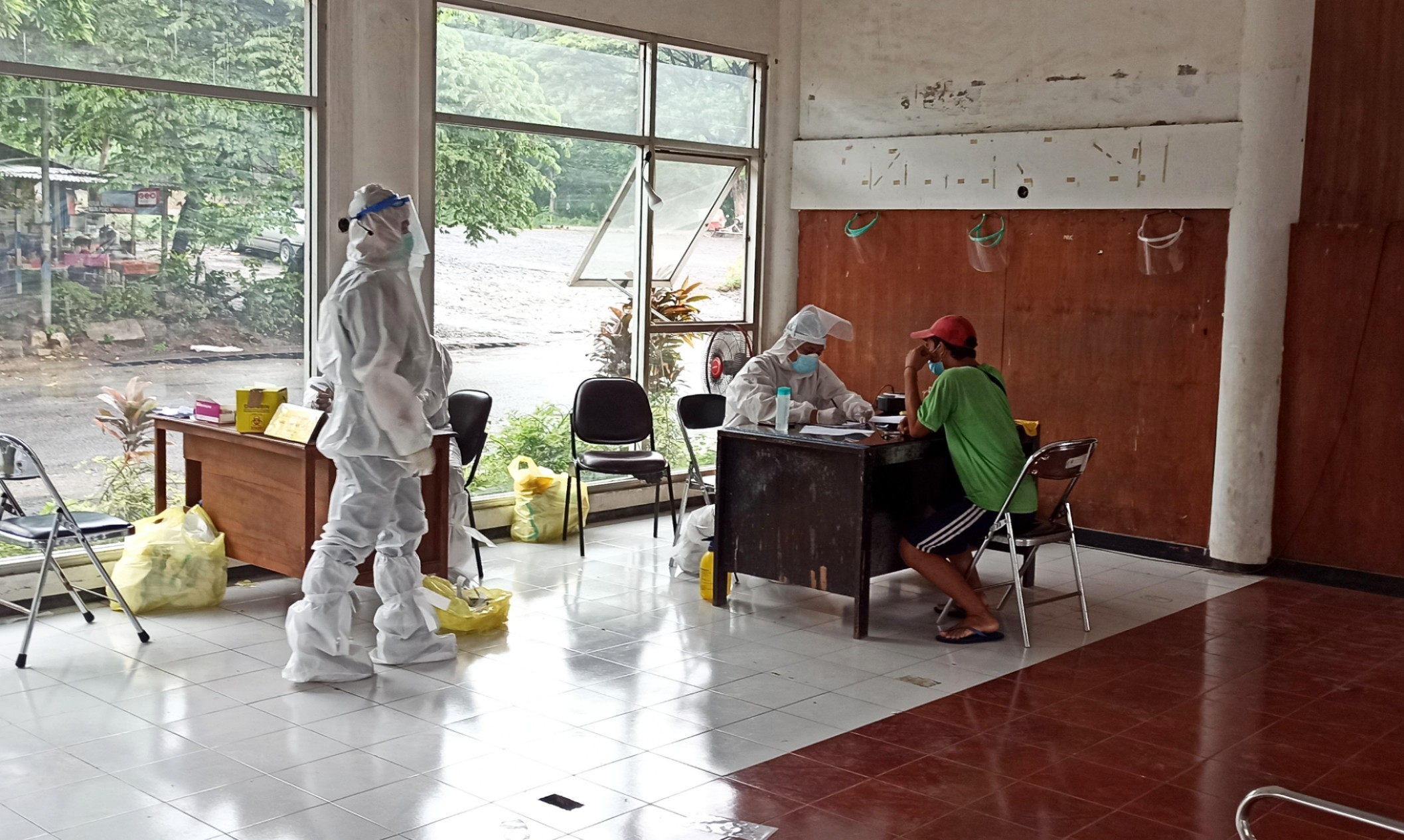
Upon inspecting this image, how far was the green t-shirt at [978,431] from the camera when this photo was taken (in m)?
5.57

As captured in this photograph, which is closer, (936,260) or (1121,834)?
(1121,834)

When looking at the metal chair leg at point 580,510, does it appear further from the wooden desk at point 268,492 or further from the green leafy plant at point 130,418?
the green leafy plant at point 130,418

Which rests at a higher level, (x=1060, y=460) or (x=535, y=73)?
(x=535, y=73)

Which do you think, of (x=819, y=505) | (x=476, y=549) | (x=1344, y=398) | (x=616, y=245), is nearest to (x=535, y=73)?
(x=616, y=245)

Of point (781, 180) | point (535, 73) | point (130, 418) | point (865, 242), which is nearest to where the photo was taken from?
point (130, 418)

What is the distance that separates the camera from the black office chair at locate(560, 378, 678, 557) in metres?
7.11

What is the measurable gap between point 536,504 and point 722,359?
179 centimetres

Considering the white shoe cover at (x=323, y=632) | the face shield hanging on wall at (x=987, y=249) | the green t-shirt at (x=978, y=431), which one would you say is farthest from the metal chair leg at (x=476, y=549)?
the face shield hanging on wall at (x=987, y=249)

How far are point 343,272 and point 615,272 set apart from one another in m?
3.30

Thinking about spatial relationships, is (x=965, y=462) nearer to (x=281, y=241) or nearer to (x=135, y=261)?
(x=281, y=241)

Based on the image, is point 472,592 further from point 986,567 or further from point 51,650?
point 986,567

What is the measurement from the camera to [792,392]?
21.4 feet

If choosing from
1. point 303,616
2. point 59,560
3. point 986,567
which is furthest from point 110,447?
point 986,567

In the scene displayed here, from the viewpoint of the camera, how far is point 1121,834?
3656 mm
